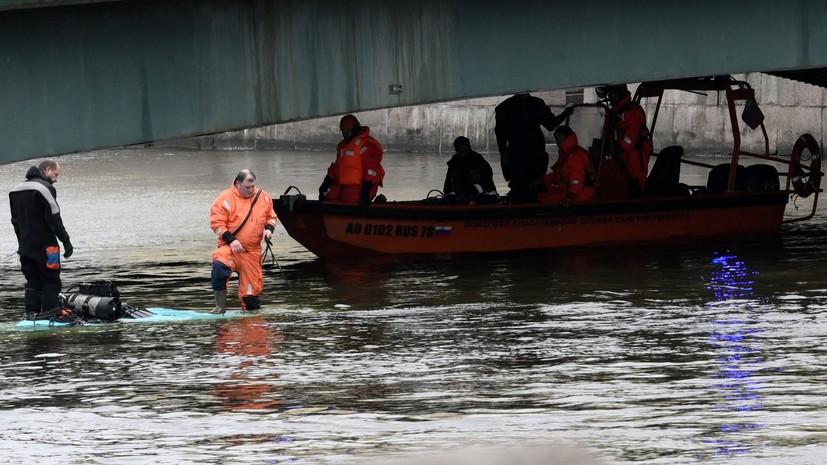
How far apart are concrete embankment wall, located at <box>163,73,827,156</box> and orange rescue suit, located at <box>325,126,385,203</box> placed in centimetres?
1307

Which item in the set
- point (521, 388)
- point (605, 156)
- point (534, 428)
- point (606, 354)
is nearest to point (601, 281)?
point (605, 156)

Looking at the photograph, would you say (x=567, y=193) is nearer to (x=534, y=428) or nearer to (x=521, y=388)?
(x=521, y=388)

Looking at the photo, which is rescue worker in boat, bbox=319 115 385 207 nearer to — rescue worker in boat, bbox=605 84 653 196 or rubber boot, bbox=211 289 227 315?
rescue worker in boat, bbox=605 84 653 196

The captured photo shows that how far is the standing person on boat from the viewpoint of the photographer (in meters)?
15.7

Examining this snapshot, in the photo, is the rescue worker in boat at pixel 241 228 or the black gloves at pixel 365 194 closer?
the rescue worker in boat at pixel 241 228

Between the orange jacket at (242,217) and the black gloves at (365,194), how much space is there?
5139 mm

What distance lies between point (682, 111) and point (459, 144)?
18.5 m

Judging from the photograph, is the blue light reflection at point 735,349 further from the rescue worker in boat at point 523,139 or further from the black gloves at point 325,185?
the black gloves at point 325,185

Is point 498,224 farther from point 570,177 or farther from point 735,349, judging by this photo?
point 735,349

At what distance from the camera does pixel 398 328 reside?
51.3 feet

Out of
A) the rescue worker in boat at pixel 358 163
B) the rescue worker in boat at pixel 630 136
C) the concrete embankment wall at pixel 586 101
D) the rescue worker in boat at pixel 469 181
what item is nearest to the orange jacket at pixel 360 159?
the rescue worker in boat at pixel 358 163

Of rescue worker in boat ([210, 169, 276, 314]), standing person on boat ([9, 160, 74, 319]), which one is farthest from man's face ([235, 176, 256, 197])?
standing person on boat ([9, 160, 74, 319])

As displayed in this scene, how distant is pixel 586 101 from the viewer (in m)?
41.1

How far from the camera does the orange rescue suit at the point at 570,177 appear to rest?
2200 centimetres
